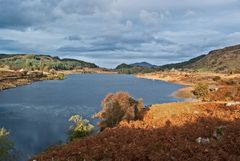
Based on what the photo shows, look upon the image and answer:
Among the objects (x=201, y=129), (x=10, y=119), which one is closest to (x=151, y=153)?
(x=201, y=129)

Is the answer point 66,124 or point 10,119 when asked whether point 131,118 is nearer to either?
point 66,124

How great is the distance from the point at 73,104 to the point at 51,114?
66.9 ft

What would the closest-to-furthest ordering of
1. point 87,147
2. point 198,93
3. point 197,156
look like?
point 197,156
point 87,147
point 198,93

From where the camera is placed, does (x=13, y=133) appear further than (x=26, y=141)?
Yes

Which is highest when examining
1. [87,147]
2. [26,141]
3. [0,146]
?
[87,147]

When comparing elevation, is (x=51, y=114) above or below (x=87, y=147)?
below

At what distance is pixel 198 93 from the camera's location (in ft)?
367

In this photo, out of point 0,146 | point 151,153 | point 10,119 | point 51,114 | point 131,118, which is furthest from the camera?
point 51,114

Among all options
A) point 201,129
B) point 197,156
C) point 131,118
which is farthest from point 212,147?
point 131,118

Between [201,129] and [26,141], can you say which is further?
[26,141]

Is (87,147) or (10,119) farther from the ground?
(87,147)

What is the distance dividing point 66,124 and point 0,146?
35.8 m

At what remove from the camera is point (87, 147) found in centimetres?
2673

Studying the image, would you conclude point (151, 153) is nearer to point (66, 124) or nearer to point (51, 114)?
point (66, 124)
